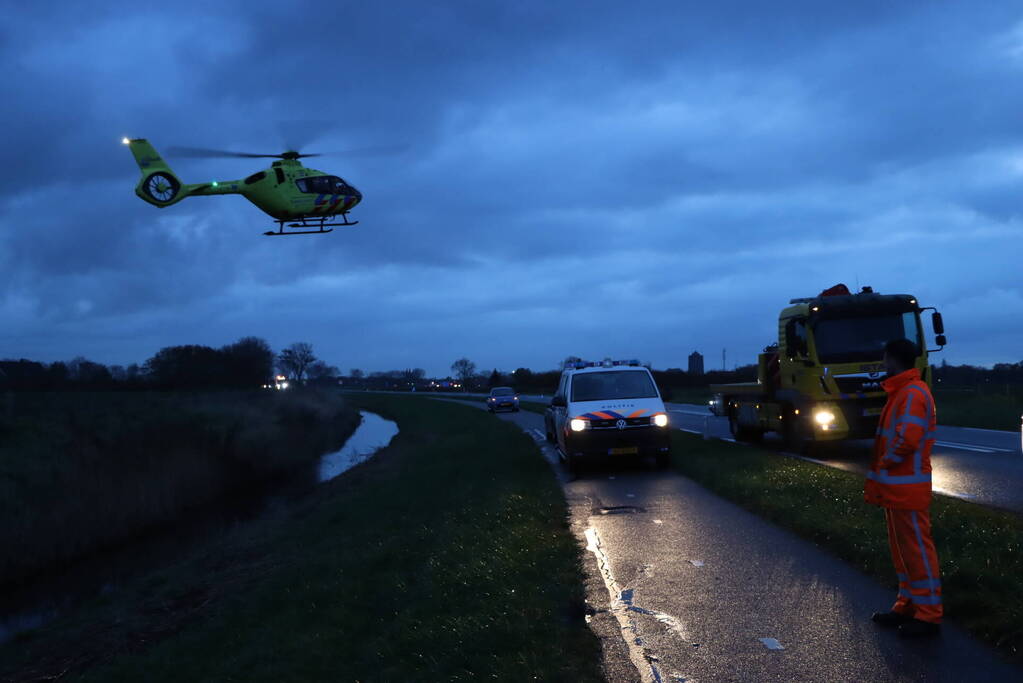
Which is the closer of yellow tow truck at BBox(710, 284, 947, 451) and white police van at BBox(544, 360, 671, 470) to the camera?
yellow tow truck at BBox(710, 284, 947, 451)

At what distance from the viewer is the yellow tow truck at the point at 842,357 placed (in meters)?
15.4

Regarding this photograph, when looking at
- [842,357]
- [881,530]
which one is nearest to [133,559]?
[842,357]

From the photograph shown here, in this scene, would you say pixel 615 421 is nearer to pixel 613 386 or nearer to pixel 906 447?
pixel 613 386

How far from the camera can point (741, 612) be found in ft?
20.5

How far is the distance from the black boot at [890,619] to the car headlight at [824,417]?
10483mm

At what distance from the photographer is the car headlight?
15.6 m

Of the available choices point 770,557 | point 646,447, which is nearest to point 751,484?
point 646,447

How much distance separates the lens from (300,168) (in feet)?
72.7

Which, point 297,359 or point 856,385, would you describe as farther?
point 297,359

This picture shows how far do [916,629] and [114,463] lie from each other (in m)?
25.5

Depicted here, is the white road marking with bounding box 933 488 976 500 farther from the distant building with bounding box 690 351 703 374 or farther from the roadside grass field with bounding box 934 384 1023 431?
the distant building with bounding box 690 351 703 374

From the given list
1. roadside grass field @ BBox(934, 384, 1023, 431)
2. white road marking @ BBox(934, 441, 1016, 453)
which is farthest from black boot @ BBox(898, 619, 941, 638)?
roadside grass field @ BBox(934, 384, 1023, 431)

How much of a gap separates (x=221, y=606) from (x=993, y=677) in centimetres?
1045

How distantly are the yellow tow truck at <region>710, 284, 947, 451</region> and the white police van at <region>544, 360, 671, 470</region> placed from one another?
2.84m
